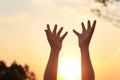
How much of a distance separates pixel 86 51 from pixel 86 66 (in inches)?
14.4

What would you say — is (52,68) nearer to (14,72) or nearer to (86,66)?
(86,66)

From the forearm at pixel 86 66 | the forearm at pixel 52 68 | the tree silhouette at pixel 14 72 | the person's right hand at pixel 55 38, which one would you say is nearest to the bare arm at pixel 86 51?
the forearm at pixel 86 66

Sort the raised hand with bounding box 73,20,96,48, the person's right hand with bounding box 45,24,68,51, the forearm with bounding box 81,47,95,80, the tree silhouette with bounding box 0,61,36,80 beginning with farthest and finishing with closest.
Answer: the tree silhouette with bounding box 0,61,36,80, the person's right hand with bounding box 45,24,68,51, the raised hand with bounding box 73,20,96,48, the forearm with bounding box 81,47,95,80

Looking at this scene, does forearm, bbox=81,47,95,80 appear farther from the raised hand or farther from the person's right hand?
the person's right hand

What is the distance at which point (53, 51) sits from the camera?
28.9ft

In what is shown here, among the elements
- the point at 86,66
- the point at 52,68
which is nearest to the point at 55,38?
the point at 52,68

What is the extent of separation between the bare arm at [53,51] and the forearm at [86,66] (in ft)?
1.76

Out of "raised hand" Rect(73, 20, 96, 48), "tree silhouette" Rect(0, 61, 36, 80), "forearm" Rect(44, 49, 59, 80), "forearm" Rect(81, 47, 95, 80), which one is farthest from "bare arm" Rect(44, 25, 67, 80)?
"tree silhouette" Rect(0, 61, 36, 80)

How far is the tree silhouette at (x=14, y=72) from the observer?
7231cm

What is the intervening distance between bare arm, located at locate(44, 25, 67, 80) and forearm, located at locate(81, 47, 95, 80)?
54 cm

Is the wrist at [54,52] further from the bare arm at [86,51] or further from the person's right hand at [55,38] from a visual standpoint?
the bare arm at [86,51]

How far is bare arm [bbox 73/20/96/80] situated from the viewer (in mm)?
8258

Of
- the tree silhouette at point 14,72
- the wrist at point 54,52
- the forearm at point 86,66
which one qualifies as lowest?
the forearm at point 86,66

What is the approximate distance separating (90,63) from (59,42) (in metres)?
0.94
